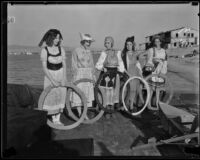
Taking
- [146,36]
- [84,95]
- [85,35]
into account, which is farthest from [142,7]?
[84,95]

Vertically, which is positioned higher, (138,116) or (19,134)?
(138,116)

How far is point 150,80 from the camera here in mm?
3801

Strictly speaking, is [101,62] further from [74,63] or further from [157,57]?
[157,57]

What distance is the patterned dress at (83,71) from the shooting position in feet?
12.2

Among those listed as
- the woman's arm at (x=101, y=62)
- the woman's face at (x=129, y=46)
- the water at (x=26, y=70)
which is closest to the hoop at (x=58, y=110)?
the water at (x=26, y=70)

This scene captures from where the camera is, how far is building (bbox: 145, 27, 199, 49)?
359cm

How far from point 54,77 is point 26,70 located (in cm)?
39

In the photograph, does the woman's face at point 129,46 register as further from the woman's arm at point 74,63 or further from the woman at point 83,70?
the woman's arm at point 74,63

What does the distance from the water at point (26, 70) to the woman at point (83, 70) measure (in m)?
0.14

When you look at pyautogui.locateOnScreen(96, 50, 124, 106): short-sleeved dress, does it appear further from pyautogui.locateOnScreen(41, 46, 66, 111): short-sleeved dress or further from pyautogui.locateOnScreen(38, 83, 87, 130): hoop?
pyautogui.locateOnScreen(41, 46, 66, 111): short-sleeved dress

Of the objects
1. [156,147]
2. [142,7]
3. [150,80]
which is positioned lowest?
[156,147]

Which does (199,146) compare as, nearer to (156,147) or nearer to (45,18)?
(156,147)

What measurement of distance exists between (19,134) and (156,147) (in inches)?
73.2

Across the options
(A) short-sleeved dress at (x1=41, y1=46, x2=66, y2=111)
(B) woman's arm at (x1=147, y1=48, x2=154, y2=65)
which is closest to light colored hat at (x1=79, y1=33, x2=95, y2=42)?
(A) short-sleeved dress at (x1=41, y1=46, x2=66, y2=111)
